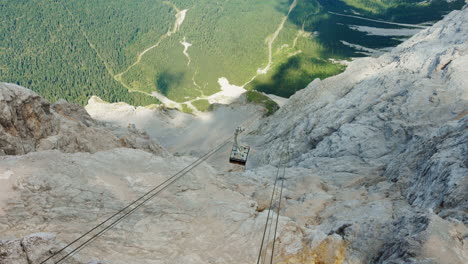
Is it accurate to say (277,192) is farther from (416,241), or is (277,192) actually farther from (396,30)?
(396,30)

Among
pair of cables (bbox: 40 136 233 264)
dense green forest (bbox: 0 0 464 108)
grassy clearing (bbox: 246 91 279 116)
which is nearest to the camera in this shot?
pair of cables (bbox: 40 136 233 264)

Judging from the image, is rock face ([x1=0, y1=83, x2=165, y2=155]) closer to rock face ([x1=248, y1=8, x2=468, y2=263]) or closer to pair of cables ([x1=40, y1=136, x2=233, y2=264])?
pair of cables ([x1=40, y1=136, x2=233, y2=264])

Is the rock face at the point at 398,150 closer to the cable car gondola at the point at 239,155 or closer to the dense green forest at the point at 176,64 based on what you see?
the cable car gondola at the point at 239,155

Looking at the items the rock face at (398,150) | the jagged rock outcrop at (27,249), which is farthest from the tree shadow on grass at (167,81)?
the jagged rock outcrop at (27,249)

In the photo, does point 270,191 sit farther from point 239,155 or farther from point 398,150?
point 239,155

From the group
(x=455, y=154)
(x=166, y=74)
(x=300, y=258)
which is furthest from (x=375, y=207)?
(x=166, y=74)

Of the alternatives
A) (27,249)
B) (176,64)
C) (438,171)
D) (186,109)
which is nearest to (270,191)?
(438,171)

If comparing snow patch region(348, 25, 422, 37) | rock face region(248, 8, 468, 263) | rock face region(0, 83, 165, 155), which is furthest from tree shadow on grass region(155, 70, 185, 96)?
rock face region(0, 83, 165, 155)

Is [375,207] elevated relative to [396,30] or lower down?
lower down
